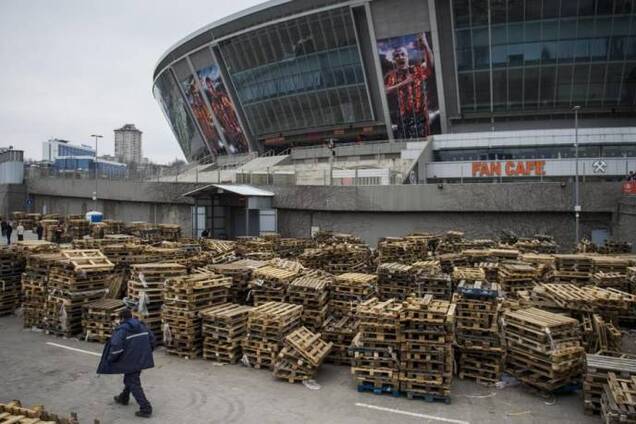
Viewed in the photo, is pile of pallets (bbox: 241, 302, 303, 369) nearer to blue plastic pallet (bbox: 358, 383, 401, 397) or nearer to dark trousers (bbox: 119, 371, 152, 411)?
blue plastic pallet (bbox: 358, 383, 401, 397)

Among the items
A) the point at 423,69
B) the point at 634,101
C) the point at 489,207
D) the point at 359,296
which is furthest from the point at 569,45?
the point at 359,296

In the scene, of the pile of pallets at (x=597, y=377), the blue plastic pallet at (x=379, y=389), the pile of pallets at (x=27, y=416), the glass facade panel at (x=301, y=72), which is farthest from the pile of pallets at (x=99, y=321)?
the glass facade panel at (x=301, y=72)

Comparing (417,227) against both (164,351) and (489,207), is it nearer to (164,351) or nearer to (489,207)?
(489,207)

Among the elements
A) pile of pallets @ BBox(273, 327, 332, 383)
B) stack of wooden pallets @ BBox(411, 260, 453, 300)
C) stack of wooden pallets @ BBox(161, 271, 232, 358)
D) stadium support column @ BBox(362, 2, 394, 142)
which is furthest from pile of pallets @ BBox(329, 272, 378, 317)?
stadium support column @ BBox(362, 2, 394, 142)

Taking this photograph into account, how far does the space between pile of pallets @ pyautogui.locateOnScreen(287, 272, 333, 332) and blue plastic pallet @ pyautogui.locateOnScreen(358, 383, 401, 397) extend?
276 cm

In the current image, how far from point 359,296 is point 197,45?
178ft

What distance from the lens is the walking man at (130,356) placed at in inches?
318

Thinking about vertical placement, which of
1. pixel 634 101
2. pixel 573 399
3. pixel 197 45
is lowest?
pixel 573 399

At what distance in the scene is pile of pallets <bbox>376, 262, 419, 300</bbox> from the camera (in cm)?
1395

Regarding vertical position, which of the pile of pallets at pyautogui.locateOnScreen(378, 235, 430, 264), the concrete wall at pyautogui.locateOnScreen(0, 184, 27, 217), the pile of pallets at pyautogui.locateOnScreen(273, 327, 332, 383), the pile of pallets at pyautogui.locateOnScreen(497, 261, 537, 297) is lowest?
the pile of pallets at pyautogui.locateOnScreen(273, 327, 332, 383)

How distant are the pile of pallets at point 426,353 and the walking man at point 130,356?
4997mm

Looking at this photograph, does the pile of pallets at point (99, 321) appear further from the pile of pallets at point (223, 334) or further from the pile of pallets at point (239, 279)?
the pile of pallets at point (239, 279)

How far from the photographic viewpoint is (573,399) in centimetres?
950

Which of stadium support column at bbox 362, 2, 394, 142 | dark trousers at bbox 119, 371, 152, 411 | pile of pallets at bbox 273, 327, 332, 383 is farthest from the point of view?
stadium support column at bbox 362, 2, 394, 142
